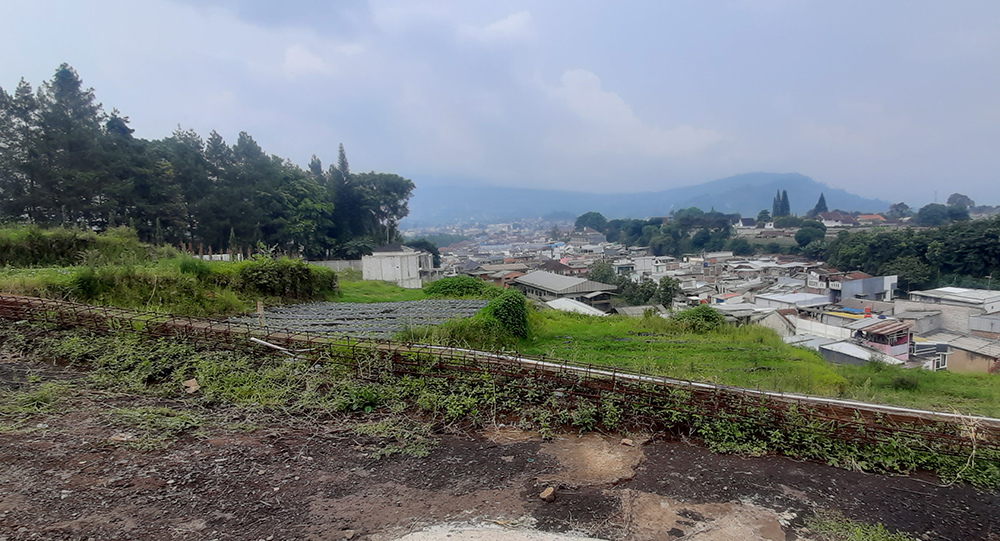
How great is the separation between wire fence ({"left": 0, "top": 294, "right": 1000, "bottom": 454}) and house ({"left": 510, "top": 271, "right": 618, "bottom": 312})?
22365 mm

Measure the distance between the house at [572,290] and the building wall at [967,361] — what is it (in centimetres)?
1497

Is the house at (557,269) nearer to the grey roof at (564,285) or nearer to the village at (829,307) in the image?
the village at (829,307)

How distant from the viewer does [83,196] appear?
680 inches

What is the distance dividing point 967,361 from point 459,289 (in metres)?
17.8

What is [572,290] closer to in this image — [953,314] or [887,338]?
[887,338]

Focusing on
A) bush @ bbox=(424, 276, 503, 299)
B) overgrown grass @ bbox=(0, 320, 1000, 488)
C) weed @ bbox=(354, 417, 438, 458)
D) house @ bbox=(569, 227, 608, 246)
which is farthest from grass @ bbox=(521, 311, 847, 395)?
house @ bbox=(569, 227, 608, 246)

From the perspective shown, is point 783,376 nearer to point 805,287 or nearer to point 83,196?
point 83,196

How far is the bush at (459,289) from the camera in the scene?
1522cm

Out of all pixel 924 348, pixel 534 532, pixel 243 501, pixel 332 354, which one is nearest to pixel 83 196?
pixel 332 354

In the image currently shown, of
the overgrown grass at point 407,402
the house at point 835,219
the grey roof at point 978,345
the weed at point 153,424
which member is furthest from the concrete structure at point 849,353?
the house at point 835,219

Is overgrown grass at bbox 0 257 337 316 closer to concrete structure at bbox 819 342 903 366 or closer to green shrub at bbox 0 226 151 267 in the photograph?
green shrub at bbox 0 226 151 267

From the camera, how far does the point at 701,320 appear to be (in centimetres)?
1084

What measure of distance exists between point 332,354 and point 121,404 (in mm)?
1798

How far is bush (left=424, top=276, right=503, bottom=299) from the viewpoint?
15.2 meters
